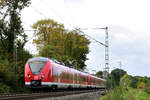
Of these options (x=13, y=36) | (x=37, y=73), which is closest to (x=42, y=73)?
(x=37, y=73)

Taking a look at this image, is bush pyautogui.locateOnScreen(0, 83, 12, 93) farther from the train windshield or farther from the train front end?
the train windshield

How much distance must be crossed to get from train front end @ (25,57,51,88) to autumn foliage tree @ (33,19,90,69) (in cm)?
2562

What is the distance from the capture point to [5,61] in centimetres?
3484

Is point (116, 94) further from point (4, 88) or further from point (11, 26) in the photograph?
point (11, 26)

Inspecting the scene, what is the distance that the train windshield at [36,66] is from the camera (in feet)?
92.2

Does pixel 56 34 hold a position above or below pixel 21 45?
above

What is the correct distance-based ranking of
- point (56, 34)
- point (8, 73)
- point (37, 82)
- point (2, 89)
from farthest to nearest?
point (56, 34) < point (8, 73) < point (2, 89) < point (37, 82)

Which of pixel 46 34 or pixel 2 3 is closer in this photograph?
pixel 2 3

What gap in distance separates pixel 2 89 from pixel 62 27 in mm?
42128

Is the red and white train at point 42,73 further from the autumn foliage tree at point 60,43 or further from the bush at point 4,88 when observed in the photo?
the autumn foliage tree at point 60,43

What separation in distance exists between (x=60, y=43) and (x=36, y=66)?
37.2 metres

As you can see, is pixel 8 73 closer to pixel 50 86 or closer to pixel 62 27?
pixel 50 86

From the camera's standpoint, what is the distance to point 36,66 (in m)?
28.2

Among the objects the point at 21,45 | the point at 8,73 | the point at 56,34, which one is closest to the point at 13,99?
the point at 8,73
